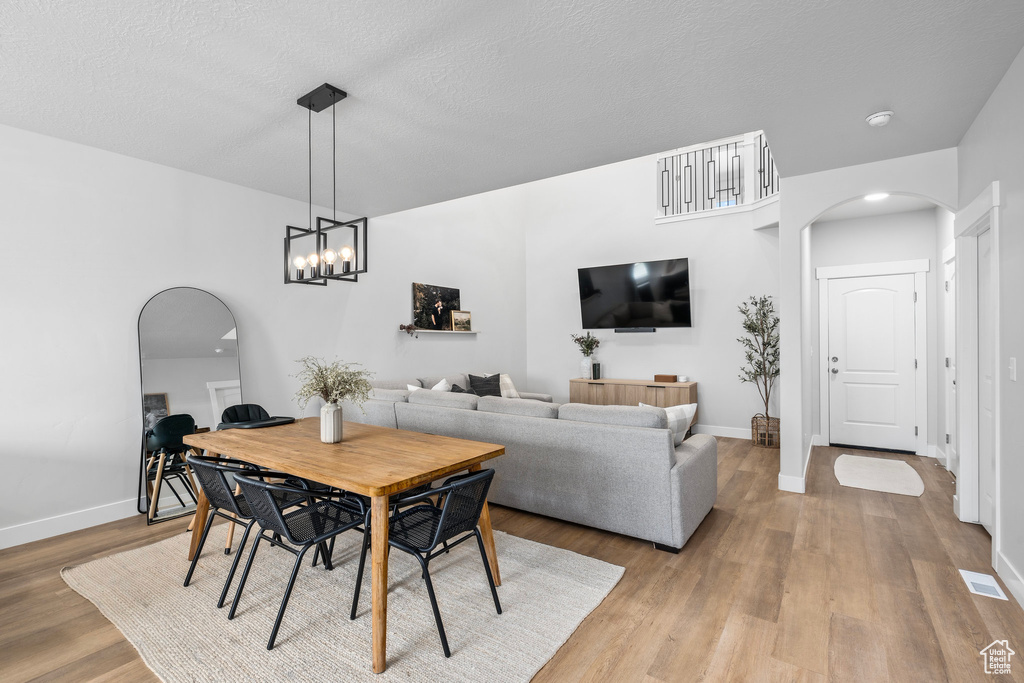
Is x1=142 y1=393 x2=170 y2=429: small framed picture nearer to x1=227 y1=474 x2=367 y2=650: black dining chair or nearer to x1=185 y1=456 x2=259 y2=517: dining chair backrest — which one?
x1=185 y1=456 x2=259 y2=517: dining chair backrest

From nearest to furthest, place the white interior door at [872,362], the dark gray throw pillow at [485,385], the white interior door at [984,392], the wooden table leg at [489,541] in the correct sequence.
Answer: the wooden table leg at [489,541] < the white interior door at [984,392] < the white interior door at [872,362] < the dark gray throw pillow at [485,385]

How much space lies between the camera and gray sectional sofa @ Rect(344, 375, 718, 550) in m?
2.77

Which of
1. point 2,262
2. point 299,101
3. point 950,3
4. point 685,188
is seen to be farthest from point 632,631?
point 685,188

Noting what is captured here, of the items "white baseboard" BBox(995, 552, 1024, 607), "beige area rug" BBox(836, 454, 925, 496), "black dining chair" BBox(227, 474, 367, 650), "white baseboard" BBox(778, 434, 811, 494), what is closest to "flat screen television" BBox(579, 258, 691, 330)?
"beige area rug" BBox(836, 454, 925, 496)

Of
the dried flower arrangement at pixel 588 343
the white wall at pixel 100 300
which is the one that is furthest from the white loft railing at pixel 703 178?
the white wall at pixel 100 300

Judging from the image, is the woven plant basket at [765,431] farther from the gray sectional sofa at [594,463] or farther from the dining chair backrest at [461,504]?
the dining chair backrest at [461,504]

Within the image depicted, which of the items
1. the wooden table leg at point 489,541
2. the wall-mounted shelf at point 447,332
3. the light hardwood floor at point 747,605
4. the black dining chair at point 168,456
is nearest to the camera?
the light hardwood floor at point 747,605

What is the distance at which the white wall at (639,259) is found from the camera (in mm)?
5961

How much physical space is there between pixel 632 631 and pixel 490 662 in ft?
2.08

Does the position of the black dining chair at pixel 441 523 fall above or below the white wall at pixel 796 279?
below

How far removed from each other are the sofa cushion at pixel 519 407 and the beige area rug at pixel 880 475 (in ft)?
9.34

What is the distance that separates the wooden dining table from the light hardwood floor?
2.20 ft

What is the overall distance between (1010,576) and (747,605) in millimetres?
1352

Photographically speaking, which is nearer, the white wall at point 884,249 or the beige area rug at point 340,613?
the beige area rug at point 340,613
